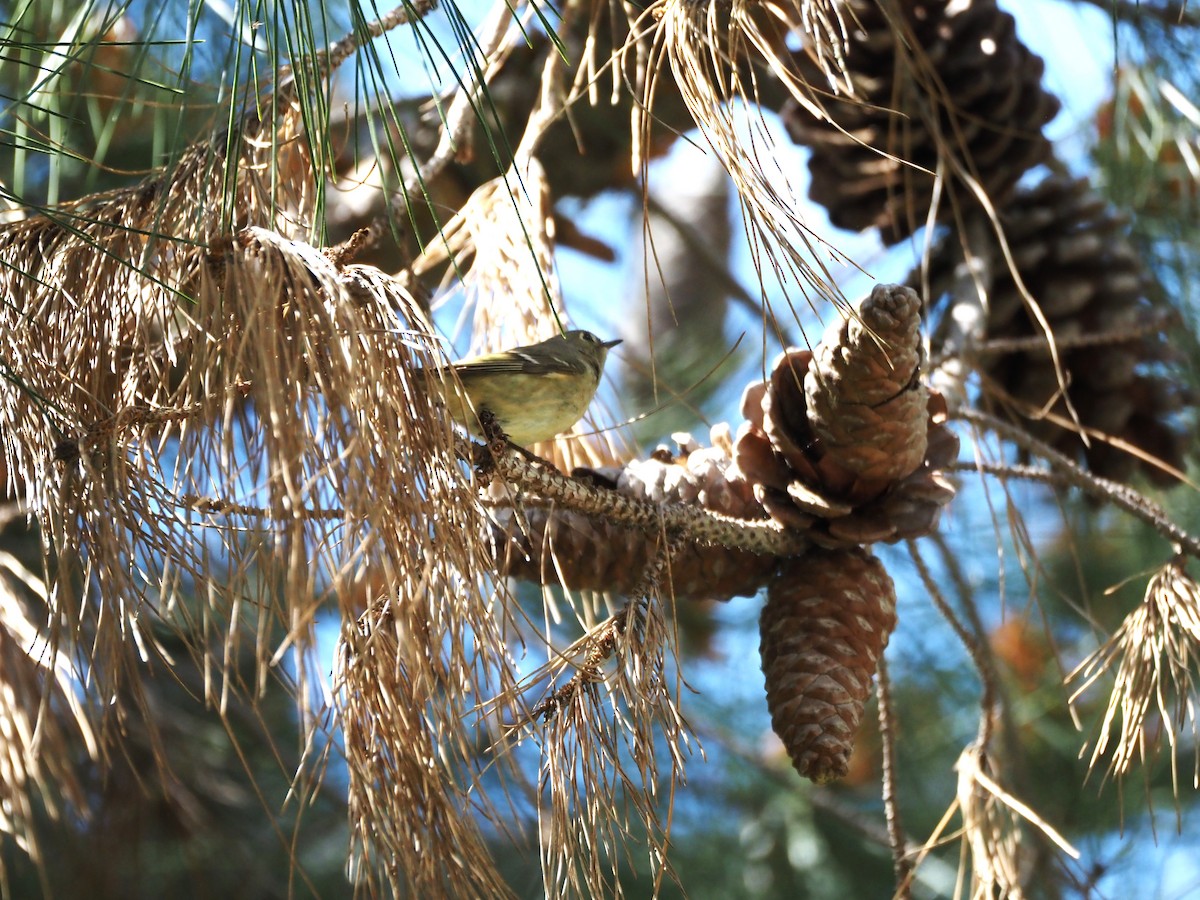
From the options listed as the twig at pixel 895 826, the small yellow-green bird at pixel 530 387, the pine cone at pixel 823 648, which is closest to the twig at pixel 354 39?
the small yellow-green bird at pixel 530 387

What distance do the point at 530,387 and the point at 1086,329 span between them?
92 cm

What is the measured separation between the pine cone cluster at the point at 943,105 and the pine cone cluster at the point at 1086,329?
96 mm

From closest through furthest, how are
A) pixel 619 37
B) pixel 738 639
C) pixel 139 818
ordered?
pixel 619 37 → pixel 139 818 → pixel 738 639

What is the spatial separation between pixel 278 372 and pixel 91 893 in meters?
1.97

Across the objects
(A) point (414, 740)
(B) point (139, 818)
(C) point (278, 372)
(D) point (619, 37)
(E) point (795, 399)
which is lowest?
(A) point (414, 740)

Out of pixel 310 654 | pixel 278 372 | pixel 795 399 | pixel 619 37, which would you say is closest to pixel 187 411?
pixel 278 372

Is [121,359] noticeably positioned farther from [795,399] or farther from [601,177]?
[601,177]

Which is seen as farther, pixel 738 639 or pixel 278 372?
pixel 738 639

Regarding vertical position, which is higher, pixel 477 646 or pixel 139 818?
pixel 139 818

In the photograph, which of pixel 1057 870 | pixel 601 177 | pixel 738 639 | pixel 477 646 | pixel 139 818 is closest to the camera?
pixel 477 646

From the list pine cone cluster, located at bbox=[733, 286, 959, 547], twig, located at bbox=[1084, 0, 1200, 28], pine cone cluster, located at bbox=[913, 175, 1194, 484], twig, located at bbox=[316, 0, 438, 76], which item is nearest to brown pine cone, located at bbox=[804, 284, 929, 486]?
pine cone cluster, located at bbox=[733, 286, 959, 547]

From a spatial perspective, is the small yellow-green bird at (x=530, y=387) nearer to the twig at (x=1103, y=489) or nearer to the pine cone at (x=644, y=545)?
the pine cone at (x=644, y=545)

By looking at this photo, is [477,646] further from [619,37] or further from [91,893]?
[91,893]

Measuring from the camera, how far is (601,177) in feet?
6.81
